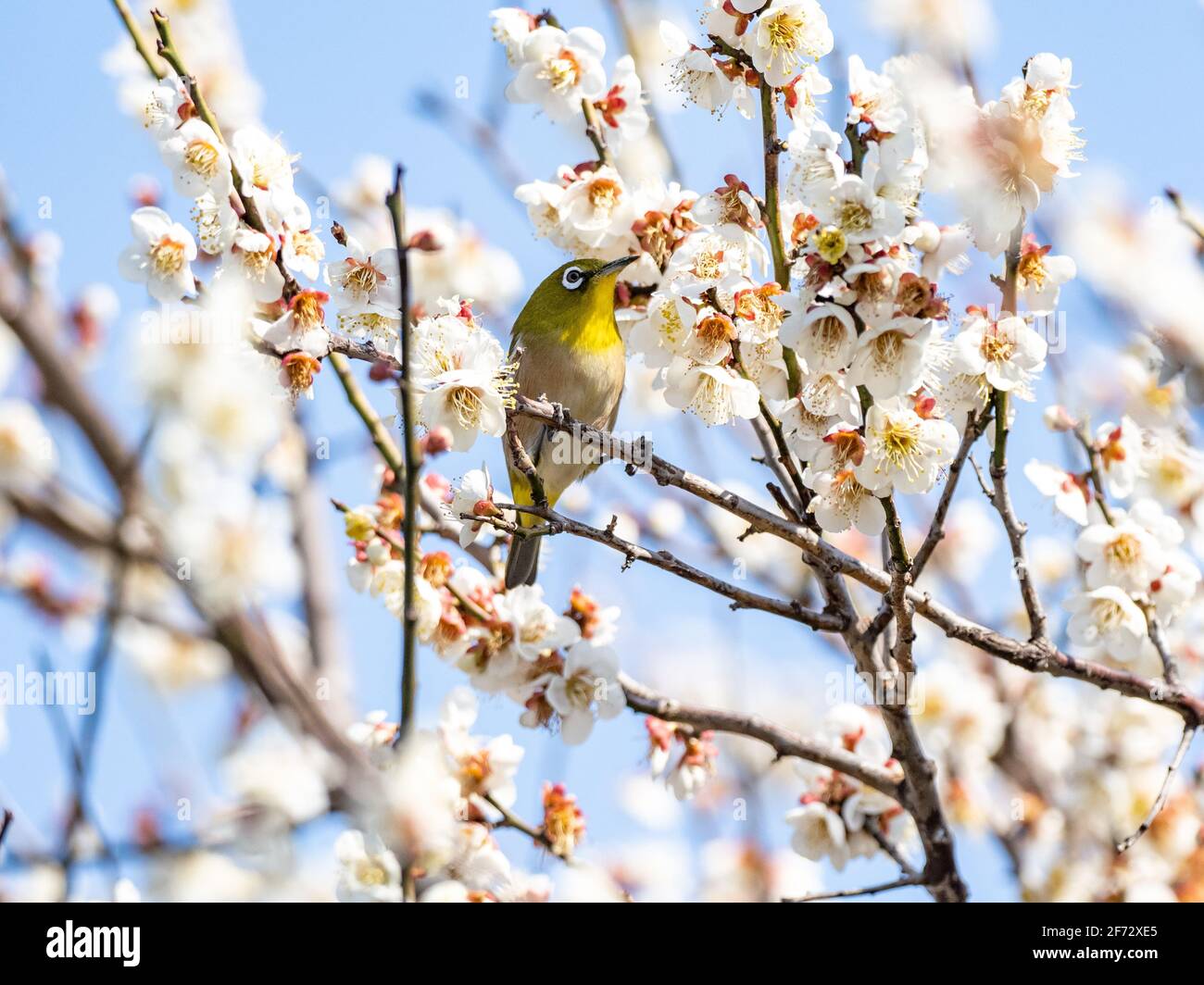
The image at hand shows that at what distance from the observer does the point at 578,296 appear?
4.57 meters

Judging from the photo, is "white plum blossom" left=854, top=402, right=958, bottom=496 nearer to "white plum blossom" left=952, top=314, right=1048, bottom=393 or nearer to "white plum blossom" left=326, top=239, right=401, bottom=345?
"white plum blossom" left=952, top=314, right=1048, bottom=393

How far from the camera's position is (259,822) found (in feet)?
9.84

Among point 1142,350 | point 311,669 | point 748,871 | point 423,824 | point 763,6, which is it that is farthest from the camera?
point 748,871

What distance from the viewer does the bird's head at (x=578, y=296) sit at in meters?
4.46

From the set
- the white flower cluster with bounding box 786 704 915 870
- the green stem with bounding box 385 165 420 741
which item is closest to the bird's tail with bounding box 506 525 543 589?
the white flower cluster with bounding box 786 704 915 870

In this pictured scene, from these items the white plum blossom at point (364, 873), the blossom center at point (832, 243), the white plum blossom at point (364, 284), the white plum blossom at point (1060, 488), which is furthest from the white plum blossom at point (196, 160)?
the white plum blossom at point (1060, 488)

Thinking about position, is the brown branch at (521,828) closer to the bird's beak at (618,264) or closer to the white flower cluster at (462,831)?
the white flower cluster at (462,831)

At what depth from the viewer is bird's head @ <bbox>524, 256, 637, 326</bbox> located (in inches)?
176

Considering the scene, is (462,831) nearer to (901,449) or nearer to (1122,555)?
(901,449)

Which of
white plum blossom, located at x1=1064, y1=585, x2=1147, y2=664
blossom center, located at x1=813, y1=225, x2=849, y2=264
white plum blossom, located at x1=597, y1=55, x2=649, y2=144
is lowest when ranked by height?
white plum blossom, located at x1=1064, y1=585, x2=1147, y2=664
